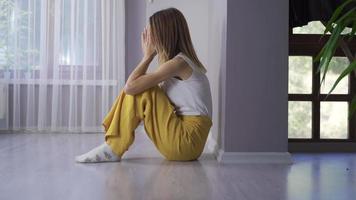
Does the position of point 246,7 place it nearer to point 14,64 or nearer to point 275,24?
point 275,24

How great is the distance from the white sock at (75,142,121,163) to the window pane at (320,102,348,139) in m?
1.26

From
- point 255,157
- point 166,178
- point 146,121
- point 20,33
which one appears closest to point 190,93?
point 146,121

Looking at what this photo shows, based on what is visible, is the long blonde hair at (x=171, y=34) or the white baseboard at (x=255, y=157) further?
the long blonde hair at (x=171, y=34)

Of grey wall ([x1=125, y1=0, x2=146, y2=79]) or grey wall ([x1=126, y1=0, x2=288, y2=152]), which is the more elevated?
grey wall ([x1=125, y1=0, x2=146, y2=79])

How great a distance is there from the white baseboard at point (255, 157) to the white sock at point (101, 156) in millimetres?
501

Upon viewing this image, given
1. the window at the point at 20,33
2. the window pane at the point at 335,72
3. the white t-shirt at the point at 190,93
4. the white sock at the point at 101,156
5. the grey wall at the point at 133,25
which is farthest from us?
the grey wall at the point at 133,25

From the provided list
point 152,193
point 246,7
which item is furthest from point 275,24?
point 152,193

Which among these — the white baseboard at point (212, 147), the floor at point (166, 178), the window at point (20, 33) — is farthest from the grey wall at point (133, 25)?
the floor at point (166, 178)

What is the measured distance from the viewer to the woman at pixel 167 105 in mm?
2086

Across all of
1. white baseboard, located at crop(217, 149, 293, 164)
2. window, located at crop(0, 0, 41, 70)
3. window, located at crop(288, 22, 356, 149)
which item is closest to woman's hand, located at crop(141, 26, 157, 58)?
white baseboard, located at crop(217, 149, 293, 164)

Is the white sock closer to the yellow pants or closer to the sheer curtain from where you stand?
the yellow pants

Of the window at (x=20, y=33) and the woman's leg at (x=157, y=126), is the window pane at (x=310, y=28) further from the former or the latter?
the window at (x=20, y=33)

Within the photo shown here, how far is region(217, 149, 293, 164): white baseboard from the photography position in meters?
2.10

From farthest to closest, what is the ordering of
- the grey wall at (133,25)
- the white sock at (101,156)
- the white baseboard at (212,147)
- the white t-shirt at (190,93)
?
the grey wall at (133,25) < the white baseboard at (212,147) < the white t-shirt at (190,93) < the white sock at (101,156)
